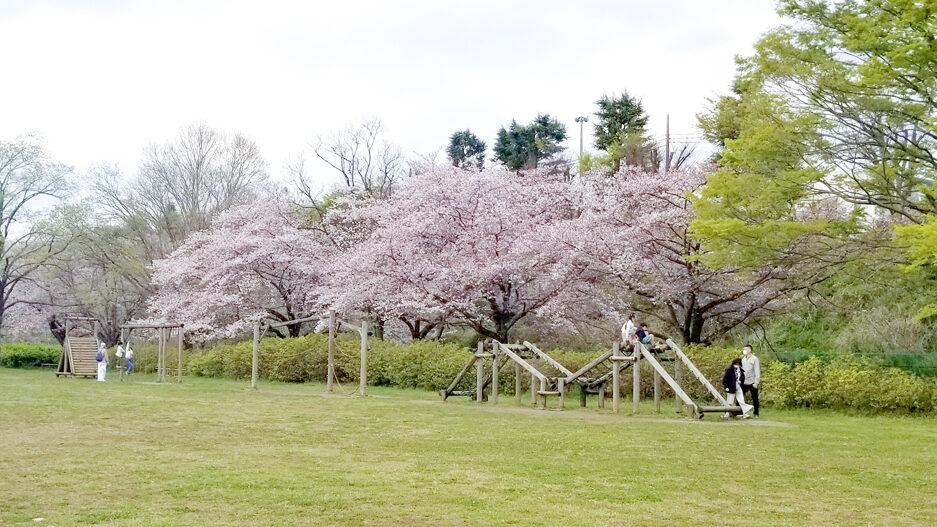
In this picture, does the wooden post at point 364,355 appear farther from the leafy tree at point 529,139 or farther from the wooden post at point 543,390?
the leafy tree at point 529,139

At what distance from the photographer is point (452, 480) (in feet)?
33.6

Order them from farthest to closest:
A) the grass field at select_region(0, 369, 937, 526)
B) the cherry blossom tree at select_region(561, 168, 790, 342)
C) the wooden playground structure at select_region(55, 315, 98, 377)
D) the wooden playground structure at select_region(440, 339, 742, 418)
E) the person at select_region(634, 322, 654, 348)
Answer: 1. the wooden playground structure at select_region(55, 315, 98, 377)
2. the cherry blossom tree at select_region(561, 168, 790, 342)
3. the person at select_region(634, 322, 654, 348)
4. the wooden playground structure at select_region(440, 339, 742, 418)
5. the grass field at select_region(0, 369, 937, 526)

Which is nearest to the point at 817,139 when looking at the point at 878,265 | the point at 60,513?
the point at 878,265

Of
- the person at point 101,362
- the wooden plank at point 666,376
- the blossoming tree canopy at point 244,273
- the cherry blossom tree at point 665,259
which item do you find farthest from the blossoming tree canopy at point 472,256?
the person at point 101,362

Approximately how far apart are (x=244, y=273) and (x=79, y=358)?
23.4 feet

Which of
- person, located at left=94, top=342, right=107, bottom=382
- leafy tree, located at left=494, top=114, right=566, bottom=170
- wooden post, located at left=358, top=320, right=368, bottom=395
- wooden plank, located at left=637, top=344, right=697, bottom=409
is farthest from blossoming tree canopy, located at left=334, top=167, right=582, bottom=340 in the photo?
leafy tree, located at left=494, top=114, right=566, bottom=170

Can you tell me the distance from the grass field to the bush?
31224mm

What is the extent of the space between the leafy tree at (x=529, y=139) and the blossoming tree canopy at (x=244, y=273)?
22.6 meters

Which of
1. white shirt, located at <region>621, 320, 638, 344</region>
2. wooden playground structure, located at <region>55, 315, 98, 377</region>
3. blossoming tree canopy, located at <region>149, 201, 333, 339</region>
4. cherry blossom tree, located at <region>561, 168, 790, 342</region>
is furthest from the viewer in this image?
blossoming tree canopy, located at <region>149, 201, 333, 339</region>

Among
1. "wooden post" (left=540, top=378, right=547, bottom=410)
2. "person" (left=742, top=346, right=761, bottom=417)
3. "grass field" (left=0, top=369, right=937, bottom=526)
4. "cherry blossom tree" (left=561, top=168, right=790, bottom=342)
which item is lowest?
"grass field" (left=0, top=369, right=937, bottom=526)

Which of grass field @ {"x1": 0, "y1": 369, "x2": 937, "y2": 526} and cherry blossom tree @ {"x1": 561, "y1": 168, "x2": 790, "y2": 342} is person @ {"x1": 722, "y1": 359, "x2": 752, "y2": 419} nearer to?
grass field @ {"x1": 0, "y1": 369, "x2": 937, "y2": 526}

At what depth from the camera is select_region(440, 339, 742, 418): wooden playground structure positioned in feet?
65.0

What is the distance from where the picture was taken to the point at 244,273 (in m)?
39.1

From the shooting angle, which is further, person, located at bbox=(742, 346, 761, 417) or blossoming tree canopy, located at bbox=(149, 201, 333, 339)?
blossoming tree canopy, located at bbox=(149, 201, 333, 339)
